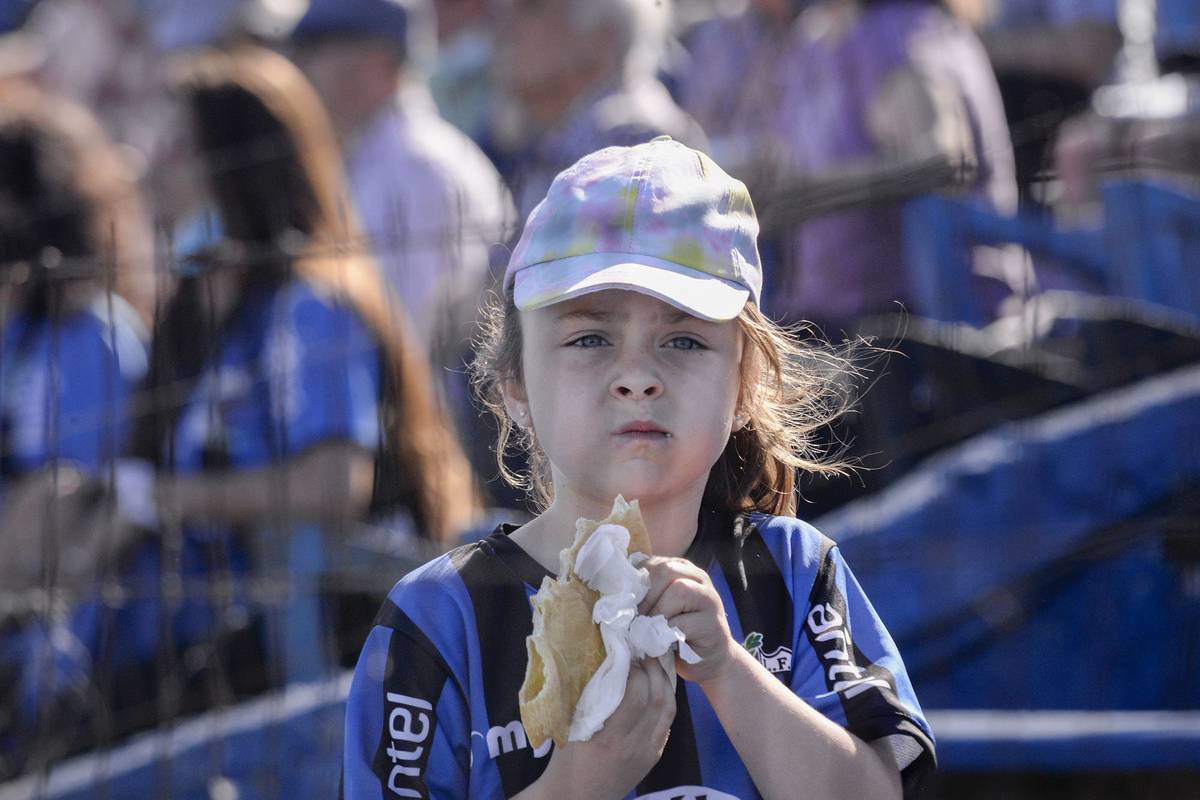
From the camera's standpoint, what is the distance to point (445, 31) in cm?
641

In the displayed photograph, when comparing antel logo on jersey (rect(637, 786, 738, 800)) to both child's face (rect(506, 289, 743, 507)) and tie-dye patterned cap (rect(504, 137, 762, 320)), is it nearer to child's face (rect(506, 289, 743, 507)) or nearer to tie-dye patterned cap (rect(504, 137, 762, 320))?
child's face (rect(506, 289, 743, 507))

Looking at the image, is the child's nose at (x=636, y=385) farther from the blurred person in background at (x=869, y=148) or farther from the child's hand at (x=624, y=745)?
the blurred person in background at (x=869, y=148)

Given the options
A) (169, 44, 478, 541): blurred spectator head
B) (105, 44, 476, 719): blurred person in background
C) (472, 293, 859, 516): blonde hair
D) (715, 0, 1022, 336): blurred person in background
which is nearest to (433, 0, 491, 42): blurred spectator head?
(169, 44, 478, 541): blurred spectator head

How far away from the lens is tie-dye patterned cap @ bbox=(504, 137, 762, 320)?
1.79 metres

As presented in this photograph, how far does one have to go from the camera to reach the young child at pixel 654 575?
1713mm

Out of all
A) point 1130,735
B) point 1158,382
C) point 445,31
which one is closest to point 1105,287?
point 1158,382

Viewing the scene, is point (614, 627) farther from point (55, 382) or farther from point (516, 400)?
point (55, 382)

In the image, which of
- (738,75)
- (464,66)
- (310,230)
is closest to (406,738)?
(310,230)

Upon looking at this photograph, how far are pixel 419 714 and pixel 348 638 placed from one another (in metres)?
1.87

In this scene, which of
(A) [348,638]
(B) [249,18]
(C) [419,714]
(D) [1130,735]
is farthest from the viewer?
(B) [249,18]

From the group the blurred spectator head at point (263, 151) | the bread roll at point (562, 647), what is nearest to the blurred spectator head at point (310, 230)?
the blurred spectator head at point (263, 151)

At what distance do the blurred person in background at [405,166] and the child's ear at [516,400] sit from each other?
1466 millimetres

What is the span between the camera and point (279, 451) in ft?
12.5

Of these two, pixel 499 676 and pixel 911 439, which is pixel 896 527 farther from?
pixel 499 676
